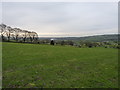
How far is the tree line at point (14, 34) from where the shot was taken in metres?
34.8

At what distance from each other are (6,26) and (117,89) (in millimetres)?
41211

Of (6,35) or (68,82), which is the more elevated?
(6,35)

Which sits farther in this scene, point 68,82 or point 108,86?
point 68,82

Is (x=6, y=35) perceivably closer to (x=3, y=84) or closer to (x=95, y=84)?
(x=3, y=84)

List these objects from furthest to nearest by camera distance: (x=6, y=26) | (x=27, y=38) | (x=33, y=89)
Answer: (x=27, y=38)
(x=6, y=26)
(x=33, y=89)

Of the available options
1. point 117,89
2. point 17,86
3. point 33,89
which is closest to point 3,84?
point 17,86

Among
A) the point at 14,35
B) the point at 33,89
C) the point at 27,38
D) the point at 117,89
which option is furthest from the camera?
the point at 27,38

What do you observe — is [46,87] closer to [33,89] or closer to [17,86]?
[33,89]

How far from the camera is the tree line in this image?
114 ft

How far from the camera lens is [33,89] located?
390 cm

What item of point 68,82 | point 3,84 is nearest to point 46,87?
point 68,82

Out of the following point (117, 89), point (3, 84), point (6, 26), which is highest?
point (6, 26)

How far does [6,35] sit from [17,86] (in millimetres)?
39171

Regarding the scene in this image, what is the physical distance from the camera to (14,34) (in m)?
39.6
